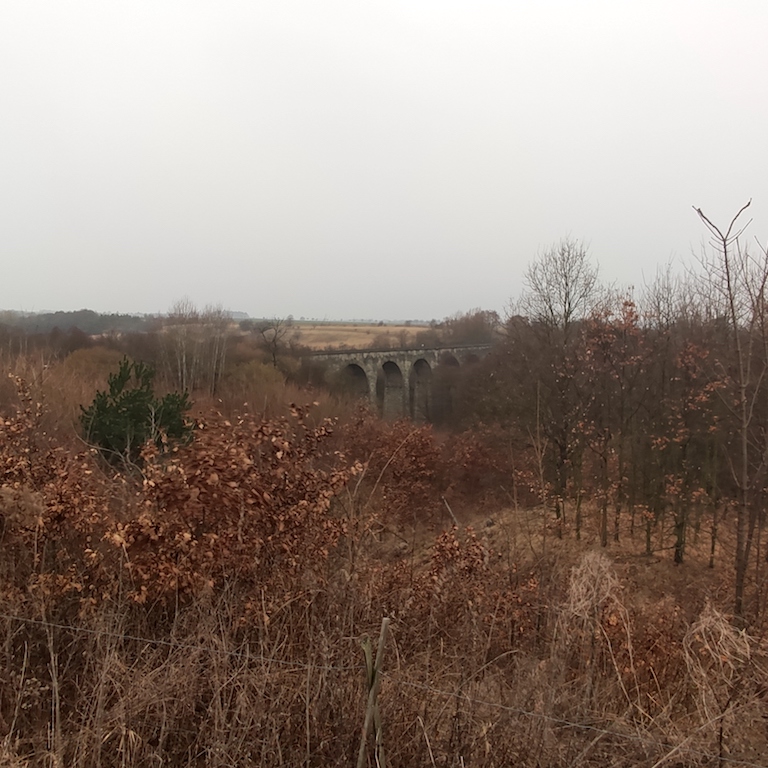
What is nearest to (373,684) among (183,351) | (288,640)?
(288,640)

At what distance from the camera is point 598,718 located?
2836mm

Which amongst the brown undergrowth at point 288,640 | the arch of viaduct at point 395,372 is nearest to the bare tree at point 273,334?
the arch of viaduct at point 395,372

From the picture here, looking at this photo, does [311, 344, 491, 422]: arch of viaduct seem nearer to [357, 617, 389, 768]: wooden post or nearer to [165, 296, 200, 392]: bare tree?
[165, 296, 200, 392]: bare tree

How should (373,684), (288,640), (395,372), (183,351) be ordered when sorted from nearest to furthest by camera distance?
(373,684)
(288,640)
(183,351)
(395,372)

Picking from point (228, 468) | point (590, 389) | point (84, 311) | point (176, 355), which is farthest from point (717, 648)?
point (84, 311)

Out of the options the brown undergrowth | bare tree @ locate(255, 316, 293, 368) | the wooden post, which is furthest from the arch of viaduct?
the wooden post

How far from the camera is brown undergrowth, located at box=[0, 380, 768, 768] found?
2539mm

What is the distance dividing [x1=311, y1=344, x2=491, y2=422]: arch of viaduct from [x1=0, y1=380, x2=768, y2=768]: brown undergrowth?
3330cm

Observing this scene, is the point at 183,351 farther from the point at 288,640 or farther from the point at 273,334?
the point at 288,640

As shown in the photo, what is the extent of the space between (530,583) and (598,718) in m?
1.73

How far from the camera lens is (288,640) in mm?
3385

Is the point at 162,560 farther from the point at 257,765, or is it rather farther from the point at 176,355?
the point at 176,355

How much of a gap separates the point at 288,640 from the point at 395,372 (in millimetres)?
42842

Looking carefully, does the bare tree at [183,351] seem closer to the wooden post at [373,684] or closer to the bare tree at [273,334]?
the bare tree at [273,334]
